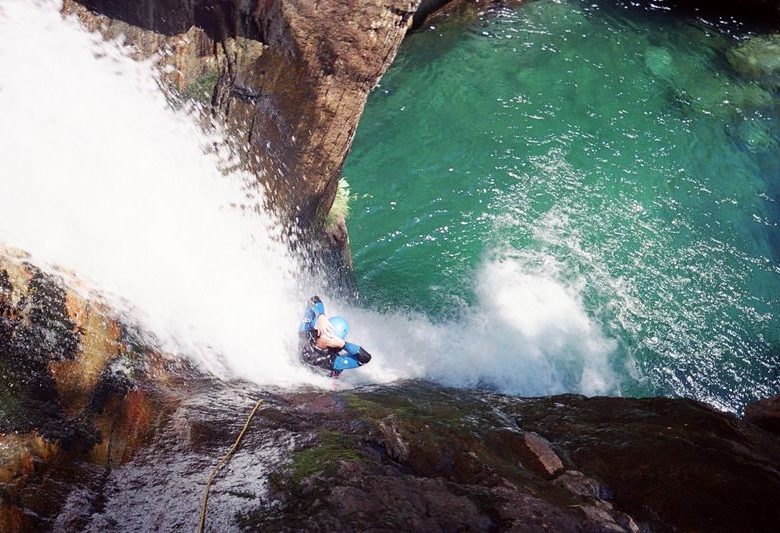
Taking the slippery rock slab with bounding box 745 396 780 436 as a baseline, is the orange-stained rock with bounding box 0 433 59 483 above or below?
above

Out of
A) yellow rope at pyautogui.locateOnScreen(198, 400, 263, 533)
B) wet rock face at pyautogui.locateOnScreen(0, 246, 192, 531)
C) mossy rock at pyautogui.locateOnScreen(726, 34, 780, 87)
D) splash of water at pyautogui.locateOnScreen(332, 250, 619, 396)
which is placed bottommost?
splash of water at pyautogui.locateOnScreen(332, 250, 619, 396)

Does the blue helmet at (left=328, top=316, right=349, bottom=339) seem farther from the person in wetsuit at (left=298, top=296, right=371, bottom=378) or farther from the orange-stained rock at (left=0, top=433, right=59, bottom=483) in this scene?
the orange-stained rock at (left=0, top=433, right=59, bottom=483)

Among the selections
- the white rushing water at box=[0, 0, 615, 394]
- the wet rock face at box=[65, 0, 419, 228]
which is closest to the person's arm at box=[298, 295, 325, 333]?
the white rushing water at box=[0, 0, 615, 394]

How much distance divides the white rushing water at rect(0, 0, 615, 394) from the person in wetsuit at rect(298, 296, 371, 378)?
8.8 inches

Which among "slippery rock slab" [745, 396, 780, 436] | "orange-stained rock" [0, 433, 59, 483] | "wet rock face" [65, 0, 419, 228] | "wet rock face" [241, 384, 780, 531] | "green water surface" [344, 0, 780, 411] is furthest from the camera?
"green water surface" [344, 0, 780, 411]

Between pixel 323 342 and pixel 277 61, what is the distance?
3.11 metres

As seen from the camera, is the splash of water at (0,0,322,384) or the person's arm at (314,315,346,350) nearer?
the splash of water at (0,0,322,384)

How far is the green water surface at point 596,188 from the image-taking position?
886 cm

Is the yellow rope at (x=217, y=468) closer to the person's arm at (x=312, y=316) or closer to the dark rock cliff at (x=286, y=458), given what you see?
the dark rock cliff at (x=286, y=458)

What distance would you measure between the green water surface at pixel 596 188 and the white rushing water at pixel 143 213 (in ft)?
7.30

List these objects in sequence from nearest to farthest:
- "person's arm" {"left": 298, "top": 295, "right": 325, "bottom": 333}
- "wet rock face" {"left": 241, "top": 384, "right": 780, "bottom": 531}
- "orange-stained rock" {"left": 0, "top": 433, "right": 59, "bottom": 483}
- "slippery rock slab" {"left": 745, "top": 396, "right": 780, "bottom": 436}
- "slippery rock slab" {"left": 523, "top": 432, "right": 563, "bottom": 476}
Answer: "orange-stained rock" {"left": 0, "top": 433, "right": 59, "bottom": 483} → "wet rock face" {"left": 241, "top": 384, "right": 780, "bottom": 531} → "slippery rock slab" {"left": 523, "top": 432, "right": 563, "bottom": 476} → "slippery rock slab" {"left": 745, "top": 396, "right": 780, "bottom": 436} → "person's arm" {"left": 298, "top": 295, "right": 325, "bottom": 333}

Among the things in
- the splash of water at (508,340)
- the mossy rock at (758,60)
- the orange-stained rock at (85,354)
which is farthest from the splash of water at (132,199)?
the mossy rock at (758,60)

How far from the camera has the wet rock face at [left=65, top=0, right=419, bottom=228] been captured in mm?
5320

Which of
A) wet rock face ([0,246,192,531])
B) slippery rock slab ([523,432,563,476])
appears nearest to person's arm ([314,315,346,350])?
wet rock face ([0,246,192,531])
